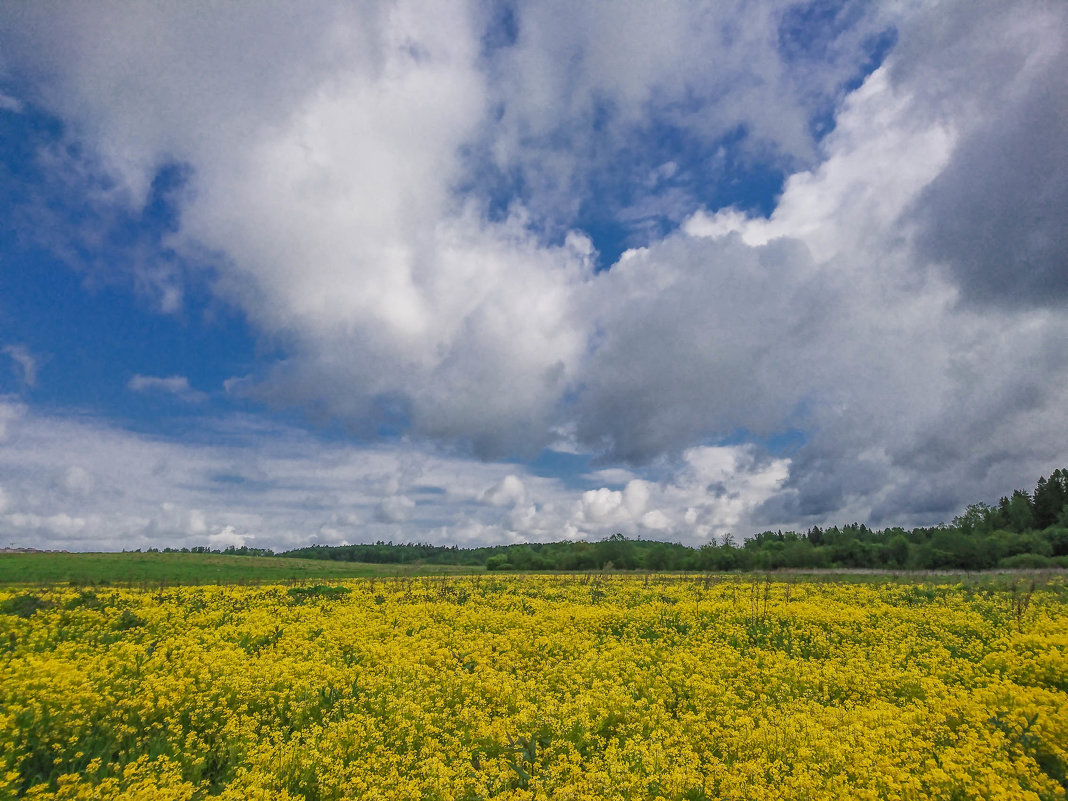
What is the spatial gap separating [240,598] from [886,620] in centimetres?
2720

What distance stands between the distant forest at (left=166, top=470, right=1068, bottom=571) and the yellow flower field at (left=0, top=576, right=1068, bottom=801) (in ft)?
216

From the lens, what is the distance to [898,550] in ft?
285

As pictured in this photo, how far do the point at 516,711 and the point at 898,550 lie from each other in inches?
3844

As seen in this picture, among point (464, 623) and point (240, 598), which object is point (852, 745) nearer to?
point (464, 623)

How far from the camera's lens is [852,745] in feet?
27.5

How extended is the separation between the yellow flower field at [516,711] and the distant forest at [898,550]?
6580cm

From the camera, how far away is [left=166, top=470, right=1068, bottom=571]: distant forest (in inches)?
3014

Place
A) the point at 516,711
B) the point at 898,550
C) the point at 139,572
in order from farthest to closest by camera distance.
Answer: the point at 898,550
the point at 139,572
the point at 516,711

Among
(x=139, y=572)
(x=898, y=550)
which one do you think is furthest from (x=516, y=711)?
(x=898, y=550)

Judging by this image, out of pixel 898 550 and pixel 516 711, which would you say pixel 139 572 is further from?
pixel 898 550

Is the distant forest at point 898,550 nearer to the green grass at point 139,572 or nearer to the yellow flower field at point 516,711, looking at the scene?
the green grass at point 139,572

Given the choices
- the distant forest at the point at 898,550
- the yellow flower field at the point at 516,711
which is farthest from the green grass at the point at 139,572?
the distant forest at the point at 898,550

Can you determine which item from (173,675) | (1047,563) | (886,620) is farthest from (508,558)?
(173,675)

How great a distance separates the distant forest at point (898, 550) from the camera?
76.6 metres
